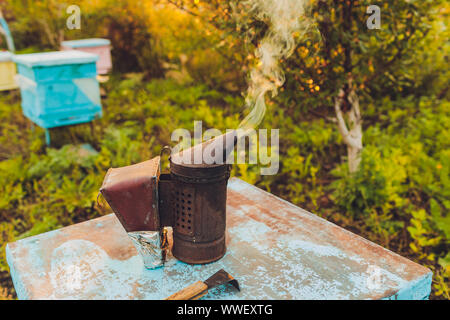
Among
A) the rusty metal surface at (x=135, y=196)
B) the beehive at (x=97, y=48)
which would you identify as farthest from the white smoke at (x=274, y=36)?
the beehive at (x=97, y=48)

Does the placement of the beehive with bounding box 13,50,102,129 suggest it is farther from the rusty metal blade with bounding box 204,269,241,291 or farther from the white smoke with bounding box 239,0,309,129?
the rusty metal blade with bounding box 204,269,241,291

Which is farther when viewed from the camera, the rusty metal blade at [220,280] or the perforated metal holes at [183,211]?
the perforated metal holes at [183,211]

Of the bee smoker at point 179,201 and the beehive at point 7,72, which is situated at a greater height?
the beehive at point 7,72

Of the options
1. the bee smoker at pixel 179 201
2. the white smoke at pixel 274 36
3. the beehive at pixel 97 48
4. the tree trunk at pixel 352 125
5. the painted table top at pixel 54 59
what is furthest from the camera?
→ the beehive at pixel 97 48

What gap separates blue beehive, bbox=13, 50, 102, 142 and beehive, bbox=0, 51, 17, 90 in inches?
31.0

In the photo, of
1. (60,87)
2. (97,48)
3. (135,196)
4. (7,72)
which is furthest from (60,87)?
(135,196)

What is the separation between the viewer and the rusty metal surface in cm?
147

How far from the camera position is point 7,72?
5082 mm

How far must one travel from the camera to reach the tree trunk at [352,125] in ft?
10.9

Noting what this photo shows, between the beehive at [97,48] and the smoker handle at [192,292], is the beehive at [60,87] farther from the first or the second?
the smoker handle at [192,292]

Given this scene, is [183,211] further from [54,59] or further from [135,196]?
[54,59]

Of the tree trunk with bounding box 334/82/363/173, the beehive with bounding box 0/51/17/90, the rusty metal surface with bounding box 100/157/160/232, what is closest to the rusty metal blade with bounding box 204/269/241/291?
the rusty metal surface with bounding box 100/157/160/232

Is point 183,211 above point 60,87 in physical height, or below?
below

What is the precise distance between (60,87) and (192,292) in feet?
11.1
